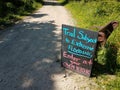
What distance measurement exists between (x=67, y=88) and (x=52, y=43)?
3579 millimetres

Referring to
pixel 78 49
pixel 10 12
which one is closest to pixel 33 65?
pixel 78 49

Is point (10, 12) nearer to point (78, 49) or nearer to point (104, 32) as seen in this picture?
point (104, 32)

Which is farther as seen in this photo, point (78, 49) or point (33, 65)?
point (33, 65)

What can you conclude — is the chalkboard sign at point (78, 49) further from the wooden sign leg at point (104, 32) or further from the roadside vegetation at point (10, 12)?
the roadside vegetation at point (10, 12)

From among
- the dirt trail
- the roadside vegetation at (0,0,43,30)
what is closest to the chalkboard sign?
the dirt trail

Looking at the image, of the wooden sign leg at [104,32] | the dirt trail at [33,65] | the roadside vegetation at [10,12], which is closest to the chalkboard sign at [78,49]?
the dirt trail at [33,65]

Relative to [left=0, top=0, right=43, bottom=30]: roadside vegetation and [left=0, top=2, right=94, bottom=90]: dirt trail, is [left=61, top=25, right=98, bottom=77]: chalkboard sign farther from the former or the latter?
[left=0, top=0, right=43, bottom=30]: roadside vegetation

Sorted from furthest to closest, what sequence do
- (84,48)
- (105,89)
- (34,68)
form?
(34,68), (84,48), (105,89)

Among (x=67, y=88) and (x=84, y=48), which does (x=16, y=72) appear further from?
(x=84, y=48)

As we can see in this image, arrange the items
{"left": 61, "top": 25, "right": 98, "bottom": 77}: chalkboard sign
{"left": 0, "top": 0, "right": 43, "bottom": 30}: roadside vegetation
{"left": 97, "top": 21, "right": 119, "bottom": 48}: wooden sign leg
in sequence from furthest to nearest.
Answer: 1. {"left": 0, "top": 0, "right": 43, "bottom": 30}: roadside vegetation
2. {"left": 97, "top": 21, "right": 119, "bottom": 48}: wooden sign leg
3. {"left": 61, "top": 25, "right": 98, "bottom": 77}: chalkboard sign

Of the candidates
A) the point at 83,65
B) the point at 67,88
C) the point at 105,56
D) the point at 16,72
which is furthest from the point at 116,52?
the point at 16,72

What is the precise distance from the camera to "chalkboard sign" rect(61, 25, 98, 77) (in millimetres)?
4820

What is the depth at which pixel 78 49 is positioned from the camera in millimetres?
5148

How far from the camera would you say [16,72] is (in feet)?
18.1
